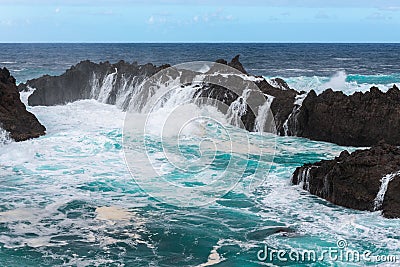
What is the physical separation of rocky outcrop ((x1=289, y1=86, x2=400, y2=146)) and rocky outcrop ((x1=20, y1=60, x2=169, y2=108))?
11.8 m

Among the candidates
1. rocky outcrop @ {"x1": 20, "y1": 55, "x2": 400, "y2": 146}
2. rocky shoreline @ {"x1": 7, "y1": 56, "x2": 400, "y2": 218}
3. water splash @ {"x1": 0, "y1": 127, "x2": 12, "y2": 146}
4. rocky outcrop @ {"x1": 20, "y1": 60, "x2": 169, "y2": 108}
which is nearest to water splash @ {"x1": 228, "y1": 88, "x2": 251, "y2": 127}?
rocky outcrop @ {"x1": 20, "y1": 55, "x2": 400, "y2": 146}

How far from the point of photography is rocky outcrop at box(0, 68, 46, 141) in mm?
18812

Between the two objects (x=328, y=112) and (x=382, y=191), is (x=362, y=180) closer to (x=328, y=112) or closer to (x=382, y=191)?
(x=382, y=191)

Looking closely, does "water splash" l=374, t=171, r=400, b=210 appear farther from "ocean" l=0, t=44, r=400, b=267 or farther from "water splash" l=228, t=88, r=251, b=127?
"water splash" l=228, t=88, r=251, b=127

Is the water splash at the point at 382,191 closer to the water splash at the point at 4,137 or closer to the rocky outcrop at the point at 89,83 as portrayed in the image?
the water splash at the point at 4,137

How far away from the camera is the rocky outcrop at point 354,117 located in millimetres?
18562

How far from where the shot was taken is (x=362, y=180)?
12125mm

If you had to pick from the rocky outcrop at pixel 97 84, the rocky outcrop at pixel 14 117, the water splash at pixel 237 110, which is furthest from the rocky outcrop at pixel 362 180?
the rocky outcrop at pixel 97 84

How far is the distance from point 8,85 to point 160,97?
8.25 meters

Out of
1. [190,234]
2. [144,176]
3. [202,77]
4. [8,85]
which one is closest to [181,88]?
[202,77]

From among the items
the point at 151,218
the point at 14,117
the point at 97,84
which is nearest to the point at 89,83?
the point at 97,84

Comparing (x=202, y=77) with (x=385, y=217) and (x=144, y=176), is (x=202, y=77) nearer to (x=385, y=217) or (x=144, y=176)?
(x=144, y=176)

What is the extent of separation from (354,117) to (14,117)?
39.9ft

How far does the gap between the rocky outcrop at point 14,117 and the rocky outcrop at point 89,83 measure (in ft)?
27.3
